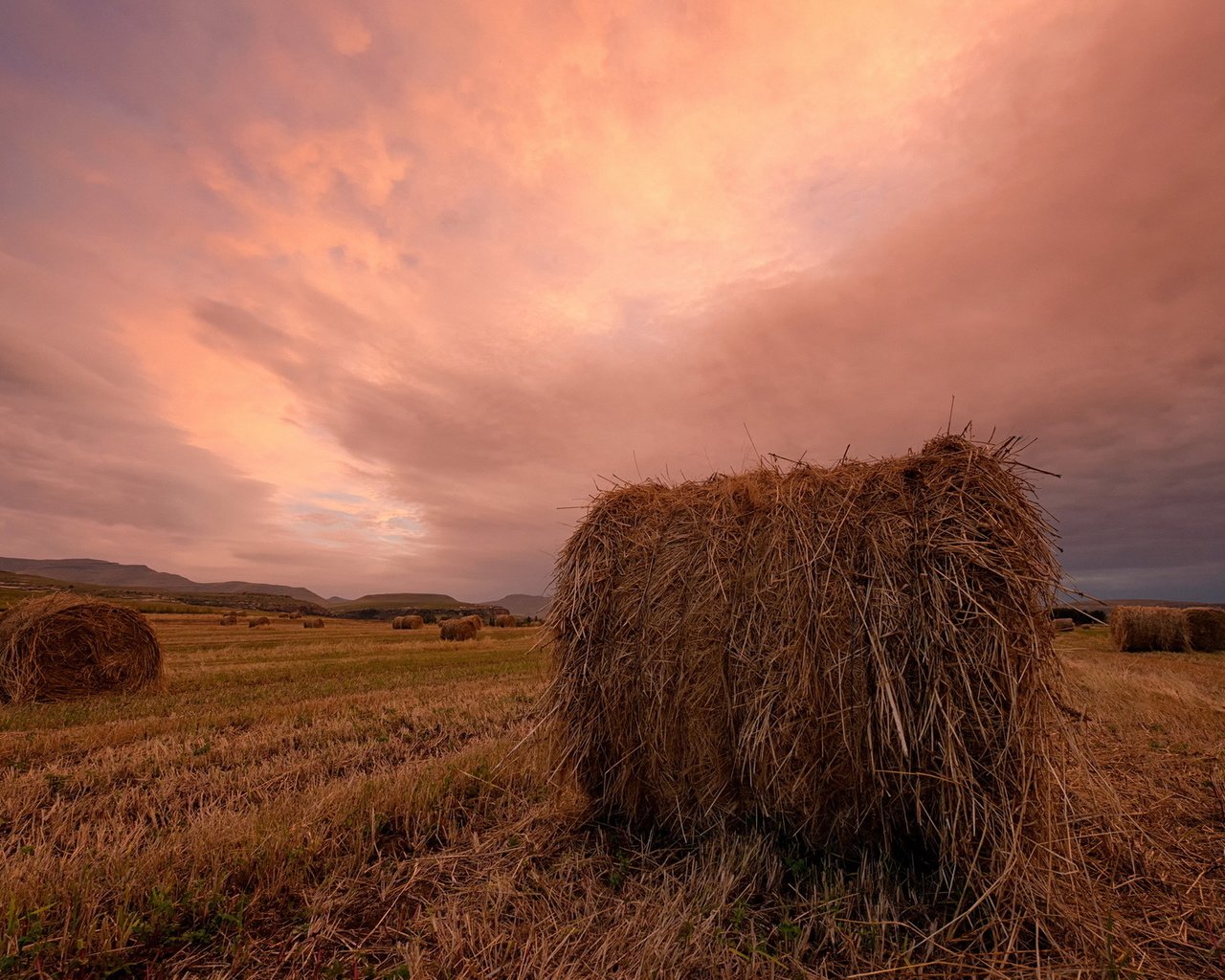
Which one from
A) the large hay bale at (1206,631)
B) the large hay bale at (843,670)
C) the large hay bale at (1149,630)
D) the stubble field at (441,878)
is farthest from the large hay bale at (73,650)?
the large hay bale at (1206,631)

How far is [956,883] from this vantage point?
3338mm

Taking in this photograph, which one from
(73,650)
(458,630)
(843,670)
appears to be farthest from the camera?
(458,630)

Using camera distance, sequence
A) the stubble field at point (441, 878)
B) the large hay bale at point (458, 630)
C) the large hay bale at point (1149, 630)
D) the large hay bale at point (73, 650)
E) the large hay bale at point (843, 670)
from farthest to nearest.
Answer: the large hay bale at point (458, 630)
the large hay bale at point (1149, 630)
the large hay bale at point (73, 650)
the large hay bale at point (843, 670)
the stubble field at point (441, 878)

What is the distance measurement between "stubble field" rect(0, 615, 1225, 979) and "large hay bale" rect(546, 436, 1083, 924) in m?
0.36

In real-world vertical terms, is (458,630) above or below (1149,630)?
below

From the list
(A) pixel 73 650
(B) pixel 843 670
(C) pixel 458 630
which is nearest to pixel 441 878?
(B) pixel 843 670

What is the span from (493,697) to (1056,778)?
790cm

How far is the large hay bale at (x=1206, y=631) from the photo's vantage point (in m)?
18.1

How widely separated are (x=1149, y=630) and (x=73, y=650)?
27847 mm

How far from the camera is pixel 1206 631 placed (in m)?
18.2

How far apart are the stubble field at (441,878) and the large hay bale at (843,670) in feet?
1.19

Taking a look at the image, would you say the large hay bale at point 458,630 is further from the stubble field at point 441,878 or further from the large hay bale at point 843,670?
the large hay bale at point 843,670

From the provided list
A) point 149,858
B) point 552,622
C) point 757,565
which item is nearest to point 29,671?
point 149,858

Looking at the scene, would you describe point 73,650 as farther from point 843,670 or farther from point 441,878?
point 843,670
